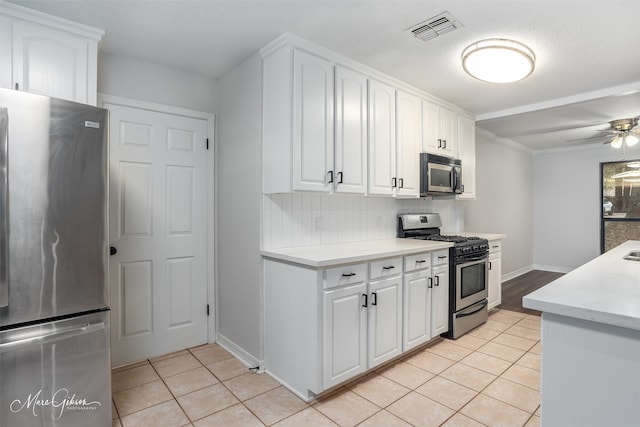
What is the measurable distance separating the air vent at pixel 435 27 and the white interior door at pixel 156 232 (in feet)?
6.30

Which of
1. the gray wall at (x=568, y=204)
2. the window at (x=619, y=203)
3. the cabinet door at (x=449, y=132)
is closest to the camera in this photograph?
the cabinet door at (x=449, y=132)

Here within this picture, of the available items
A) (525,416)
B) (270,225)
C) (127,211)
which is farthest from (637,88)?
(127,211)

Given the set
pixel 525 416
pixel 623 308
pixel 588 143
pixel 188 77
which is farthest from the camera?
pixel 588 143

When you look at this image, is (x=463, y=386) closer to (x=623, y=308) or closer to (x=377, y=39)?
(x=623, y=308)

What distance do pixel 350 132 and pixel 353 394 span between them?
1.91 metres

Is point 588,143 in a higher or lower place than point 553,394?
higher

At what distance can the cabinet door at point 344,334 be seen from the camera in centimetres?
215

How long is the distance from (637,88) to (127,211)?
15.1 feet

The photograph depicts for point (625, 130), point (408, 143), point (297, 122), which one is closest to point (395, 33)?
point (297, 122)

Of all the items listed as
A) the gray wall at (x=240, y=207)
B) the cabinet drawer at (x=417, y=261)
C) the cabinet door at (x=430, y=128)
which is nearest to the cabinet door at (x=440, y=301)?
the cabinet drawer at (x=417, y=261)

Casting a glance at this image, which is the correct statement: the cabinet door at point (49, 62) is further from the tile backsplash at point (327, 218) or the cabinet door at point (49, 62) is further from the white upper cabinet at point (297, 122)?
the tile backsplash at point (327, 218)

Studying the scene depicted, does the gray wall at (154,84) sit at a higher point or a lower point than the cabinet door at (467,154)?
higher

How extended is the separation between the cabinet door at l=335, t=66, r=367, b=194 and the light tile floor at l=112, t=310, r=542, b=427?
147cm

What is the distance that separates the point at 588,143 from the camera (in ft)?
19.5
